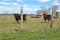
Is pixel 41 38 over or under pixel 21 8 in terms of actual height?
under

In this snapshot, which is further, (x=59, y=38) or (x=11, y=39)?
(x=59, y=38)

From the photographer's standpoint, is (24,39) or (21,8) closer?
(24,39)

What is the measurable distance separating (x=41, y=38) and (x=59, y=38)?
119cm

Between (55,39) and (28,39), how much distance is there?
1588mm

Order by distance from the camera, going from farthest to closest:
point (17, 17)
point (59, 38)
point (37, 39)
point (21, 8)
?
point (17, 17)
point (21, 8)
point (59, 38)
point (37, 39)

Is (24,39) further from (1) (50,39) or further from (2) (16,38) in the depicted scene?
(1) (50,39)

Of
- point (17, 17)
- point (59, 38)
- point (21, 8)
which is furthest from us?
point (17, 17)

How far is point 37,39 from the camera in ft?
34.9

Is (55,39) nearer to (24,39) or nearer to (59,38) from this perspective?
(59,38)

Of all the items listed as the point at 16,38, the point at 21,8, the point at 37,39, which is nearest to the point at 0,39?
the point at 16,38

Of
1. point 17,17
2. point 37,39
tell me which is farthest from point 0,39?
point 17,17

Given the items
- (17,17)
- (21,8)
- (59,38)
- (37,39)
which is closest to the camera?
(37,39)

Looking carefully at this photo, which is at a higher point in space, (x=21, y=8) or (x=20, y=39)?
(x=21, y=8)

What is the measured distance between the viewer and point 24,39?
1071 cm
